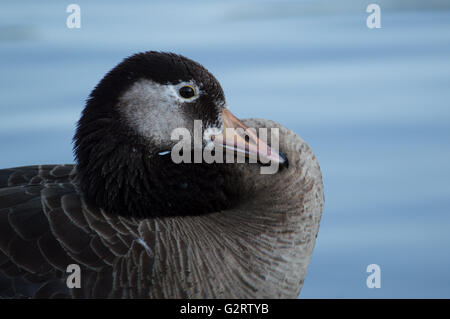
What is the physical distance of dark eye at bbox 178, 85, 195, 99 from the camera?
Result: 133 inches

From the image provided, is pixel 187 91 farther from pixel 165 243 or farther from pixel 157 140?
pixel 165 243

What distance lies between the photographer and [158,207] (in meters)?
3.35

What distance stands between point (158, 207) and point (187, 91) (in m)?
0.63

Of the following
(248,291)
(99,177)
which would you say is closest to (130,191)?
(99,177)

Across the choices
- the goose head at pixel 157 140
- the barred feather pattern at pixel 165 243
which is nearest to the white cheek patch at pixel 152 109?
the goose head at pixel 157 140

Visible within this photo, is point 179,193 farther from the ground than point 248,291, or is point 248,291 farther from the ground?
point 179,193

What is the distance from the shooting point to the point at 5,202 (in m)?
3.30

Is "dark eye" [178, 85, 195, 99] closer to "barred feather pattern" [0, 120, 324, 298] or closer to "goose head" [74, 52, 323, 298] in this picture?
"goose head" [74, 52, 323, 298]

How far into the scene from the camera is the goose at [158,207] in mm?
3056

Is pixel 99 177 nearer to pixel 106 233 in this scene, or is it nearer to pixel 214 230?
pixel 106 233

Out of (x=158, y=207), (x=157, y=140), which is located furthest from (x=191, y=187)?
(x=157, y=140)

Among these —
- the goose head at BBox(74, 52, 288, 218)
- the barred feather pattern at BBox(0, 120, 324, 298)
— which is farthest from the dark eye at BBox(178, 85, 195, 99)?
the barred feather pattern at BBox(0, 120, 324, 298)
